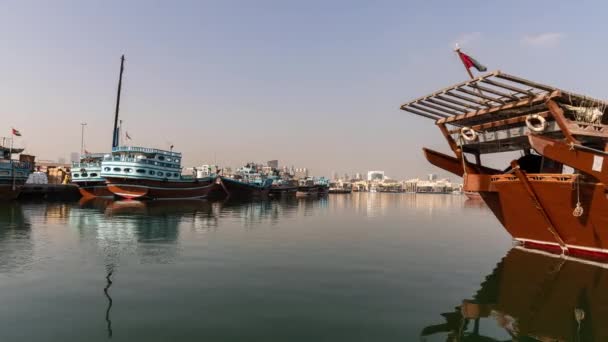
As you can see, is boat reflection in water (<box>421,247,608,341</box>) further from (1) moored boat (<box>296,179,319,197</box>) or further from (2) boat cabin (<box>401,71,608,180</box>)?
(1) moored boat (<box>296,179,319,197</box>)

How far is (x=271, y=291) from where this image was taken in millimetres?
10945

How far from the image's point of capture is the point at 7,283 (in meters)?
11.0

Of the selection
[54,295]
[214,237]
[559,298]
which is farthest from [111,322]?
[214,237]

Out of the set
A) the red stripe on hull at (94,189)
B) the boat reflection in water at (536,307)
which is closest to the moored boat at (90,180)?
the red stripe on hull at (94,189)

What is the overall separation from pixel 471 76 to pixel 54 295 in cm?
1745

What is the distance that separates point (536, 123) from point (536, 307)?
10.1m

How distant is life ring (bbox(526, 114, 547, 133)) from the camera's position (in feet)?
51.2

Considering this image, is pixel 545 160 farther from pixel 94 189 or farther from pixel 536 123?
pixel 94 189

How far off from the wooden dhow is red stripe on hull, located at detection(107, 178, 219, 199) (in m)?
48.8

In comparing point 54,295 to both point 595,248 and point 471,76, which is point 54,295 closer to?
point 471,76

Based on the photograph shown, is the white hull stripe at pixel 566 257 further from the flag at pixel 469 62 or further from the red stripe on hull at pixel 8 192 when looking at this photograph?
the red stripe on hull at pixel 8 192

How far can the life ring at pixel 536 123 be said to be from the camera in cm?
1559

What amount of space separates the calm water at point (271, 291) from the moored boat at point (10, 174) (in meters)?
36.3

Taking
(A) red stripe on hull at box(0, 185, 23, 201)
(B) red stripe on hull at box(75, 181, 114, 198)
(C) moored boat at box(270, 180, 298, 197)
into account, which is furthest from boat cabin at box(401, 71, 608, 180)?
(C) moored boat at box(270, 180, 298, 197)
